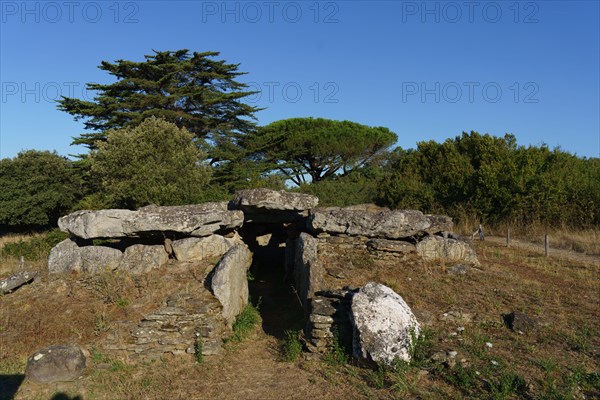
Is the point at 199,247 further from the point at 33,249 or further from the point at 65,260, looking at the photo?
the point at 33,249

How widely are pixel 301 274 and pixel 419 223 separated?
10.2 feet

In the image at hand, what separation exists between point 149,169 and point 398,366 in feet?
40.0

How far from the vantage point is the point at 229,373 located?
691 cm

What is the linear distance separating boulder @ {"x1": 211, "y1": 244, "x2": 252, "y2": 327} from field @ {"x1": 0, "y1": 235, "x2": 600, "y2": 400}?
0.62 m

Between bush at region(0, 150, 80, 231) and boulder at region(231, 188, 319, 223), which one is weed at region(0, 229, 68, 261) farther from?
bush at region(0, 150, 80, 231)

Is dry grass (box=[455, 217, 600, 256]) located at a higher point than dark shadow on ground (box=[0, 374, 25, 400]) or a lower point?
higher

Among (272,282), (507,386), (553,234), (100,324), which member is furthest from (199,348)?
(553,234)

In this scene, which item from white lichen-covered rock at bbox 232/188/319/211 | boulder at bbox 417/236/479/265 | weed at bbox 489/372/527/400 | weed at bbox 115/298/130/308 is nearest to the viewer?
weed at bbox 489/372/527/400

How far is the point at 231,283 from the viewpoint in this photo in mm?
8695

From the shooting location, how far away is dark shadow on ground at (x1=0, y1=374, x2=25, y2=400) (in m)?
6.25

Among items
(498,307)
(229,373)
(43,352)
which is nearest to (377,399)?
(229,373)

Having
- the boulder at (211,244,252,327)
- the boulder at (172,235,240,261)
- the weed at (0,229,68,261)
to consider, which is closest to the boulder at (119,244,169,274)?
the boulder at (172,235,240,261)

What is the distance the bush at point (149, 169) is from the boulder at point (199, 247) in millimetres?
5072

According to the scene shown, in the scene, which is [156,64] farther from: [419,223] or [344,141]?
[419,223]
